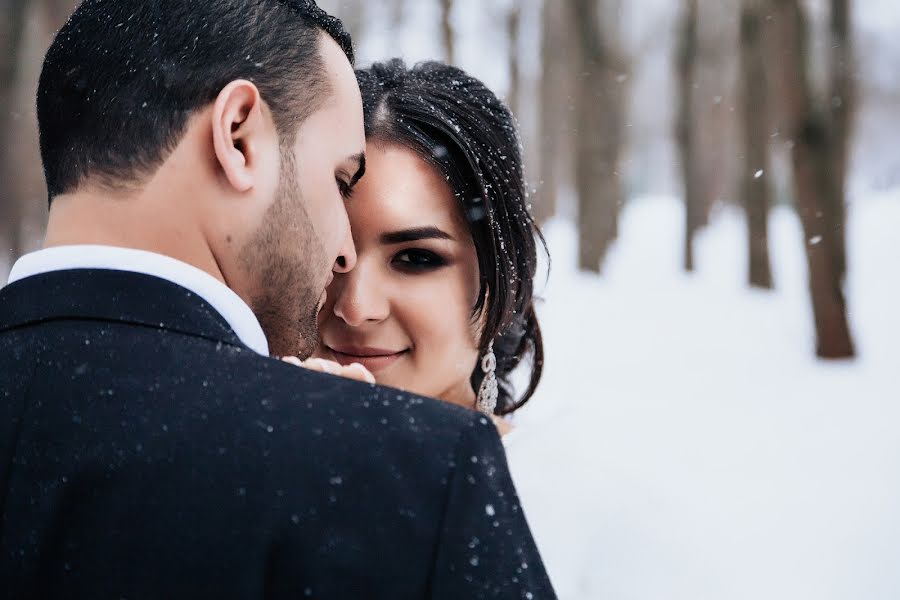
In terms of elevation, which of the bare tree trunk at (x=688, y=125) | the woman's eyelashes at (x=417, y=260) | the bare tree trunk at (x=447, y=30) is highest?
the bare tree trunk at (x=447, y=30)

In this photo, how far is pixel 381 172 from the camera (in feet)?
9.27

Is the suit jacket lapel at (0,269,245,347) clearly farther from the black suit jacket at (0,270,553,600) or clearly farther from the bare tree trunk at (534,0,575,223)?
the bare tree trunk at (534,0,575,223)

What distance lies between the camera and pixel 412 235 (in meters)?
2.80

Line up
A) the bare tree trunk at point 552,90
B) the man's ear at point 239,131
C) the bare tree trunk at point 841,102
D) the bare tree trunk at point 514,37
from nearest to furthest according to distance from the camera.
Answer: the man's ear at point 239,131 < the bare tree trunk at point 841,102 < the bare tree trunk at point 552,90 < the bare tree trunk at point 514,37

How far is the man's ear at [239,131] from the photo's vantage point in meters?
1.38

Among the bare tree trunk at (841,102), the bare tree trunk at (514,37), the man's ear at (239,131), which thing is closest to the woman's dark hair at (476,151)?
the man's ear at (239,131)

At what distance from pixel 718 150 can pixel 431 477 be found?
96.2 ft

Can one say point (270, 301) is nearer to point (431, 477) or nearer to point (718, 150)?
point (431, 477)

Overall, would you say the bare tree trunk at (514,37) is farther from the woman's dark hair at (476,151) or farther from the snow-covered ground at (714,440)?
the woman's dark hair at (476,151)

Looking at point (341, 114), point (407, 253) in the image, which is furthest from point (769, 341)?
point (341, 114)

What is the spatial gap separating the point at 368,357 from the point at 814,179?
618 centimetres

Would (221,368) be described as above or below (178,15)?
below

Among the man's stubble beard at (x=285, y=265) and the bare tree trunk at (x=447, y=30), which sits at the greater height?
the bare tree trunk at (x=447, y=30)

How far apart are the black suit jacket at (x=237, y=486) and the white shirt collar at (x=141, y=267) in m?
0.15
